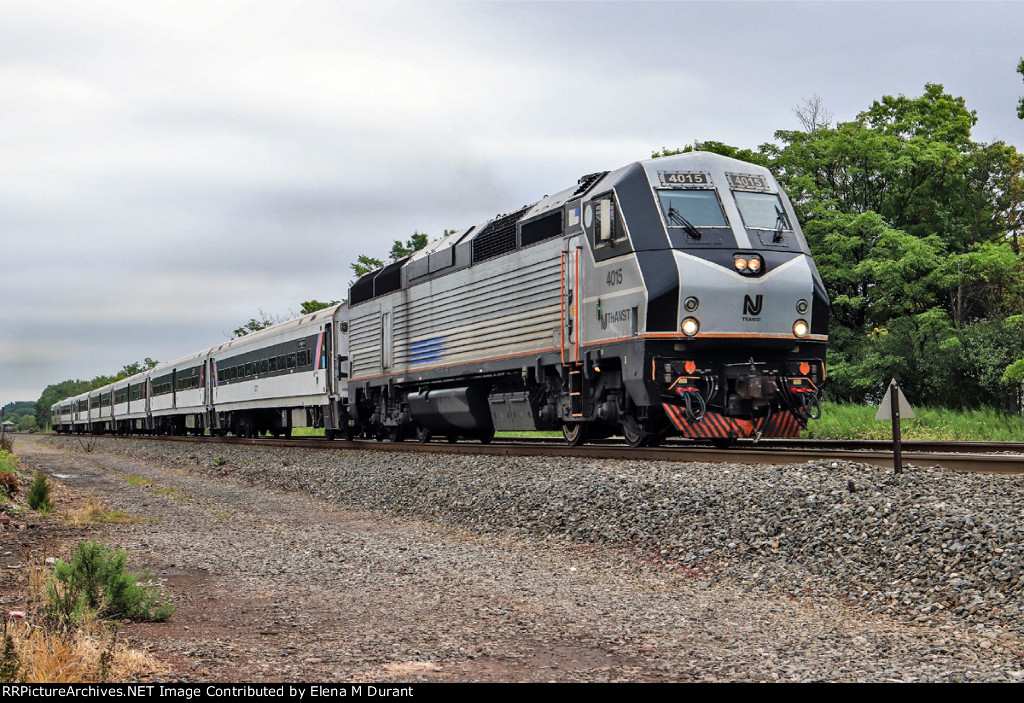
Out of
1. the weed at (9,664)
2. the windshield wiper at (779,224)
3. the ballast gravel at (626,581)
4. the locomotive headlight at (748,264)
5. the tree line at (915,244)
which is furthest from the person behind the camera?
the tree line at (915,244)

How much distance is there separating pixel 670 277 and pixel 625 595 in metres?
5.88

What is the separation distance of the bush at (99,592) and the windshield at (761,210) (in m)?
9.46

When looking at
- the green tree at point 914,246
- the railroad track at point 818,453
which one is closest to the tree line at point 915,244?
the green tree at point 914,246

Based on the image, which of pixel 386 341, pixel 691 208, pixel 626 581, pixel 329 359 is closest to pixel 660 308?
pixel 691 208

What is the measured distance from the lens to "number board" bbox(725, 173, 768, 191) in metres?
13.7

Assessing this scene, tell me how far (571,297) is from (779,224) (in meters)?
3.15

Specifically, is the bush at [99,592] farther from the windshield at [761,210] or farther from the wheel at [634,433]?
the windshield at [761,210]

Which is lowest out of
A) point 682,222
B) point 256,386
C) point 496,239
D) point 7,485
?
point 7,485

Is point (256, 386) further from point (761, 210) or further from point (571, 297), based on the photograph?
point (761, 210)

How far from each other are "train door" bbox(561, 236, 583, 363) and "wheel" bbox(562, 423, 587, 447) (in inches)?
51.2

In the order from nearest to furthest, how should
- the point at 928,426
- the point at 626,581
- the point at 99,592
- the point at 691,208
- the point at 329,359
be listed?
the point at 99,592, the point at 626,581, the point at 691,208, the point at 928,426, the point at 329,359

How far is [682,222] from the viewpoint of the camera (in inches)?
514

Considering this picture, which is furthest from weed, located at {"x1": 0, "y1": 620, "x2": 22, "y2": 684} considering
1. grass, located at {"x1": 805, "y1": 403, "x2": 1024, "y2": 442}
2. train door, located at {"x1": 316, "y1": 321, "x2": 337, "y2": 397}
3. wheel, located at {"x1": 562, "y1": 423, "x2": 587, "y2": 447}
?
train door, located at {"x1": 316, "y1": 321, "x2": 337, "y2": 397}

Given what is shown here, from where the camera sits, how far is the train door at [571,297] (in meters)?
14.2
